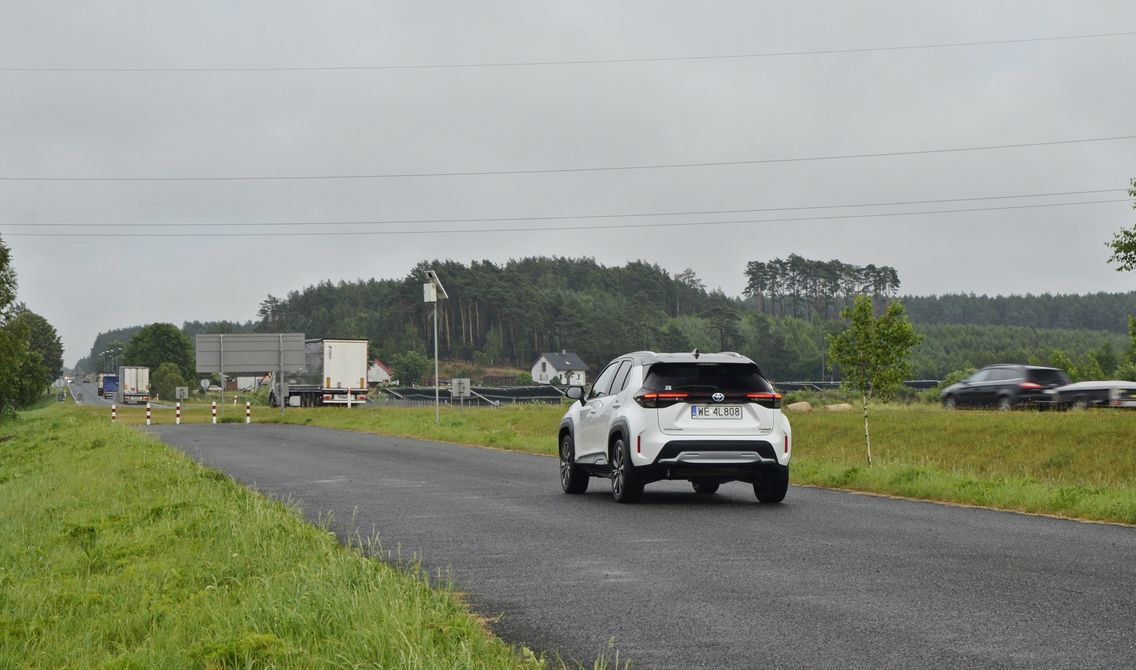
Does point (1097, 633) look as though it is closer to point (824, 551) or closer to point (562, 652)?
point (562, 652)

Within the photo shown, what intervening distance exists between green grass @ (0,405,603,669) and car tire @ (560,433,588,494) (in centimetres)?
420

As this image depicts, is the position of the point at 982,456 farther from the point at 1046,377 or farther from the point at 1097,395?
the point at 1046,377

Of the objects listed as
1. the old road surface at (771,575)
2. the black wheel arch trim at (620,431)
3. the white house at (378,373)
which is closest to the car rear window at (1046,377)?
the old road surface at (771,575)

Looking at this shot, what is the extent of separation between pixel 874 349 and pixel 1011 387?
1982 centimetres

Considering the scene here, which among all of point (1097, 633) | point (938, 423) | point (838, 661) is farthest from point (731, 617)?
point (938, 423)

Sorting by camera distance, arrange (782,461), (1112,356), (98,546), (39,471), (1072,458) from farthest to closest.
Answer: (1112,356) → (1072,458) → (39,471) → (782,461) → (98,546)

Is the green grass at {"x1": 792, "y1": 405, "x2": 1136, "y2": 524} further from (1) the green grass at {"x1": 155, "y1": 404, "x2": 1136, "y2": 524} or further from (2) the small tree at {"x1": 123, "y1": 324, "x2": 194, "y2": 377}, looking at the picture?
(2) the small tree at {"x1": 123, "y1": 324, "x2": 194, "y2": 377}

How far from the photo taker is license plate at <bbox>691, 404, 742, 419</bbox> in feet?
45.9

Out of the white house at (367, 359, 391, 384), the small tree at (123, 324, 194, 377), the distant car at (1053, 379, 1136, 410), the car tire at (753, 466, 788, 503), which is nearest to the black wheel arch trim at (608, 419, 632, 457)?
the car tire at (753, 466, 788, 503)

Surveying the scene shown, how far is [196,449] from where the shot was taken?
1164 inches

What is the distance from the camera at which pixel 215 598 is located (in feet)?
24.1

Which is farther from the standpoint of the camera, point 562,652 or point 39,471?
point 39,471

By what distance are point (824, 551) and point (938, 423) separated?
32.5 metres

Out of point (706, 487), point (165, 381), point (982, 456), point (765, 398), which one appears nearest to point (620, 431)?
point (765, 398)
